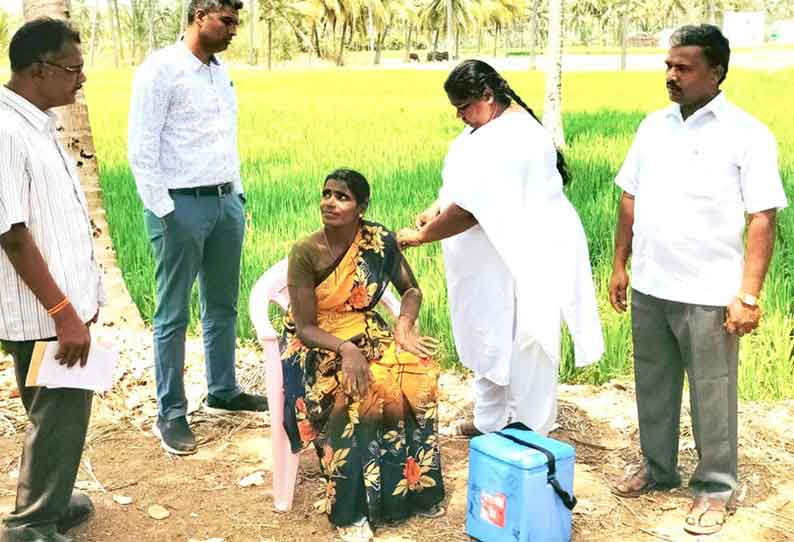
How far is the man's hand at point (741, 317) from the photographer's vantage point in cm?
273

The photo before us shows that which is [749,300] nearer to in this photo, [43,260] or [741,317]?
[741,317]

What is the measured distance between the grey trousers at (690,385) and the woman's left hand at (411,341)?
782mm

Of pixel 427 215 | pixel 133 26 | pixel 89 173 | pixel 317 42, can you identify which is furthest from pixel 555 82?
pixel 133 26

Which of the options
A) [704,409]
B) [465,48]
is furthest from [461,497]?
[465,48]

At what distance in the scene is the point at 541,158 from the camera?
3.17 meters

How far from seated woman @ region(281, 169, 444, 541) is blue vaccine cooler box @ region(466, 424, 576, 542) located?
0.80 feet

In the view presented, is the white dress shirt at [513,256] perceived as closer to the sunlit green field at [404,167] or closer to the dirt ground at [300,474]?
the sunlit green field at [404,167]

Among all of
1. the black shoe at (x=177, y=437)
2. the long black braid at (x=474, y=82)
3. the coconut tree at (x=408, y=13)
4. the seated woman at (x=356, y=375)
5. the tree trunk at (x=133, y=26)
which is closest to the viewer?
the seated woman at (x=356, y=375)

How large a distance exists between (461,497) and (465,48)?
8042 cm

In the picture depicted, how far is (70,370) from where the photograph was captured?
97.4 inches

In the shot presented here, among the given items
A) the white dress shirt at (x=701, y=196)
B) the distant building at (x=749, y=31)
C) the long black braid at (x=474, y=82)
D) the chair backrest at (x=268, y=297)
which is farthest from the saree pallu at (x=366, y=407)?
the distant building at (x=749, y=31)

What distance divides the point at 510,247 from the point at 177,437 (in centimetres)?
155

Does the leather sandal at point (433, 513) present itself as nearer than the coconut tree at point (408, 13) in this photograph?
Yes

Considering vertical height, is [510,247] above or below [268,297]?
above
